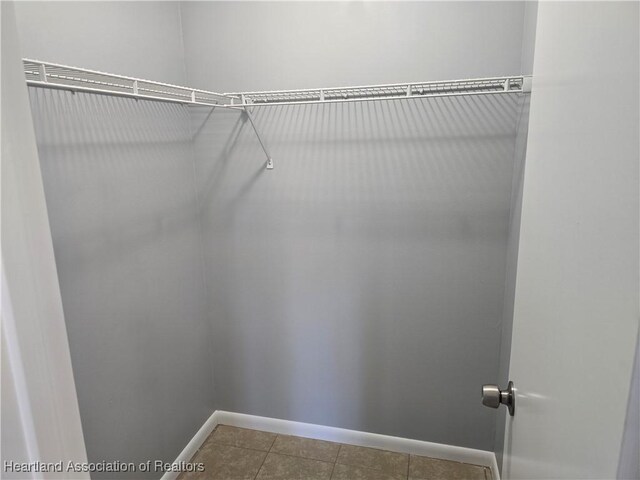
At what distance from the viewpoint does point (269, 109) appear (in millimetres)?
1785

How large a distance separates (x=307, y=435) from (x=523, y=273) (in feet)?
5.46

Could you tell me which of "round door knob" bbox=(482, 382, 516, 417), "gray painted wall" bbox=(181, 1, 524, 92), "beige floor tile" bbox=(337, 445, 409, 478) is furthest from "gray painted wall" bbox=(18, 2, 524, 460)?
"round door knob" bbox=(482, 382, 516, 417)

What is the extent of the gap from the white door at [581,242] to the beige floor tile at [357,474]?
1.24 metres

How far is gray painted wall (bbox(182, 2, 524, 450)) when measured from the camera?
5.19 feet

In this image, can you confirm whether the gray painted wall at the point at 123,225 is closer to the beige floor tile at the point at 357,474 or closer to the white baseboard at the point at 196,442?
the white baseboard at the point at 196,442

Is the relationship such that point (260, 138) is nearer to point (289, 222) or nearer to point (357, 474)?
point (289, 222)

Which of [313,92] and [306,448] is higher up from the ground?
[313,92]

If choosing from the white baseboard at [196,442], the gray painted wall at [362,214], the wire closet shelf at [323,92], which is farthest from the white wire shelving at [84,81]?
the white baseboard at [196,442]

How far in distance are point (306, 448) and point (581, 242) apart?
1.93 meters

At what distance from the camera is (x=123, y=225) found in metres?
1.51

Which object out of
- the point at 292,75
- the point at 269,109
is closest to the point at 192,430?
the point at 269,109

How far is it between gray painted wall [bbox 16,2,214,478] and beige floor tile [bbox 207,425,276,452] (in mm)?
190

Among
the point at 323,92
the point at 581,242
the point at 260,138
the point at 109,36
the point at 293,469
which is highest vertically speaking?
the point at 109,36

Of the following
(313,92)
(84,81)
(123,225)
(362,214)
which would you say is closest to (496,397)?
(362,214)
